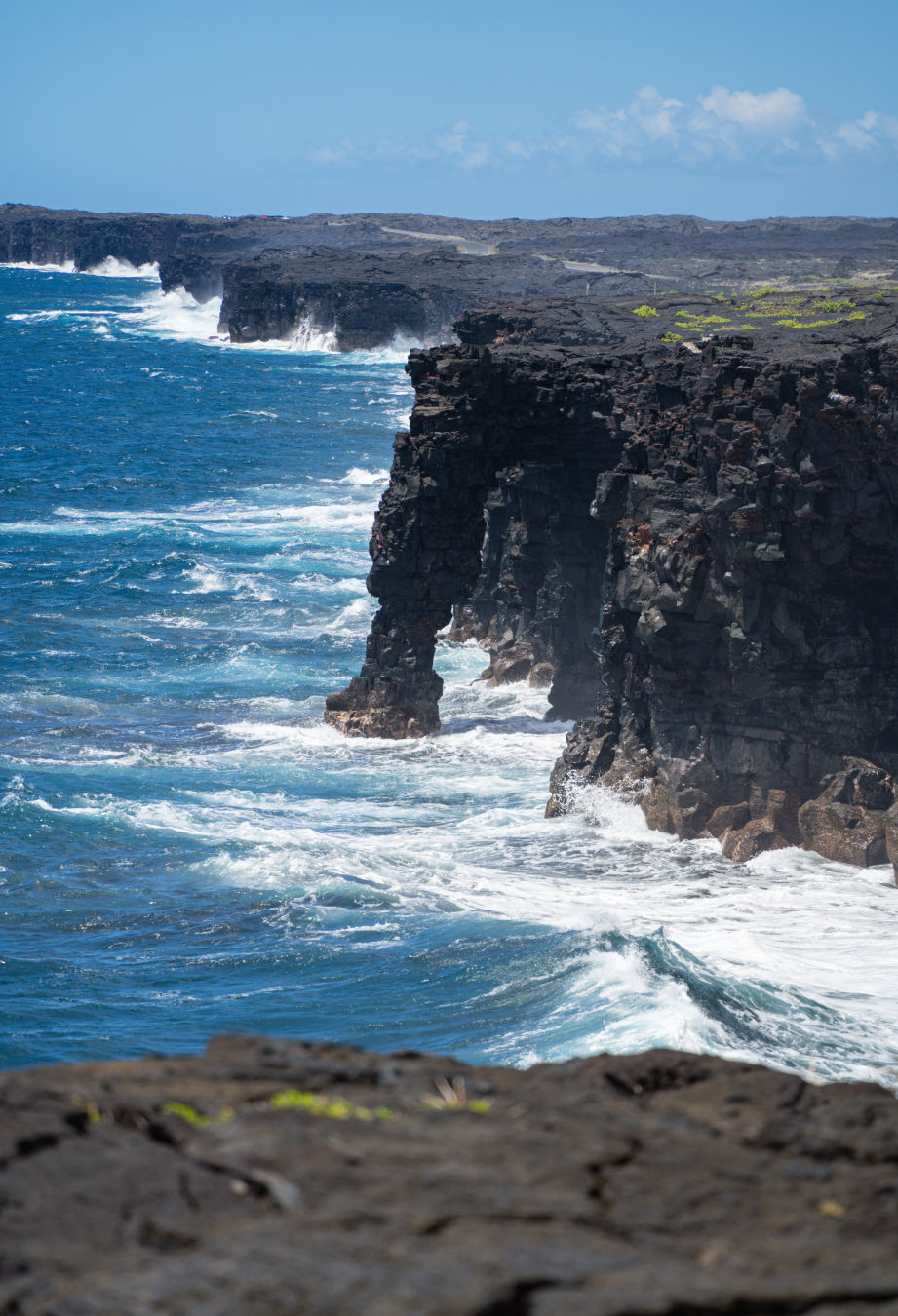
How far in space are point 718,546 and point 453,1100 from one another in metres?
21.8

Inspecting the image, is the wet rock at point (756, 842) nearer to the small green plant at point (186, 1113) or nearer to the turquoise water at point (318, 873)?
the turquoise water at point (318, 873)

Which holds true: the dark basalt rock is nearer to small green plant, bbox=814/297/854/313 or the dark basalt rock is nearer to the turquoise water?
the turquoise water

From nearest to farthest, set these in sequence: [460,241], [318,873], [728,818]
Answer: [318,873], [728,818], [460,241]

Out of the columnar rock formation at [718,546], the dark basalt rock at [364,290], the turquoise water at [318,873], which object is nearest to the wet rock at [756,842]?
the columnar rock formation at [718,546]

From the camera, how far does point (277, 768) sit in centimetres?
3631

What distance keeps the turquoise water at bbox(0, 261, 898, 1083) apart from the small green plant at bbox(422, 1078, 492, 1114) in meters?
11.2

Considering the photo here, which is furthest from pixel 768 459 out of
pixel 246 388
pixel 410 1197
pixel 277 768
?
pixel 246 388

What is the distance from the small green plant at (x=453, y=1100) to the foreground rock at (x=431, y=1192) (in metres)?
0.02

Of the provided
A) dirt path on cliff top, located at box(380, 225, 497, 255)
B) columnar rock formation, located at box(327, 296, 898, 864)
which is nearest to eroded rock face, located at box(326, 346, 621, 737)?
columnar rock formation, located at box(327, 296, 898, 864)

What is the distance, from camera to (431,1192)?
670cm

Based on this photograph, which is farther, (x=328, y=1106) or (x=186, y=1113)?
(x=328, y=1106)

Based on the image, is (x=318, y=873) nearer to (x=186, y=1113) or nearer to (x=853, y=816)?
(x=853, y=816)

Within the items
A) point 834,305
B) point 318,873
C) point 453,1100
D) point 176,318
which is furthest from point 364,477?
point 176,318

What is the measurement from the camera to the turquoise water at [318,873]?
20.8 meters
